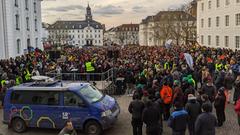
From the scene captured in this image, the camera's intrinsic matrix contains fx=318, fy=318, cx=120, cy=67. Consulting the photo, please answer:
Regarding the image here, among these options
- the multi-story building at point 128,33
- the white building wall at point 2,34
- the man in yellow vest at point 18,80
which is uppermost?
the multi-story building at point 128,33

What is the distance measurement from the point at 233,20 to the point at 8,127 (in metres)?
33.5

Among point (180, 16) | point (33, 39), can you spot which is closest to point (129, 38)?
point (180, 16)

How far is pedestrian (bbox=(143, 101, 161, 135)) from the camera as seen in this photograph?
9.30 metres

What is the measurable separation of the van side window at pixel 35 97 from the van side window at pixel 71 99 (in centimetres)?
34

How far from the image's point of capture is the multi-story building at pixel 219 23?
128ft

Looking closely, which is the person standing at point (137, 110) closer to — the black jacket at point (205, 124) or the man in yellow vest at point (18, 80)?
the black jacket at point (205, 124)

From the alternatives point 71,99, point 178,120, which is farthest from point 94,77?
point 178,120

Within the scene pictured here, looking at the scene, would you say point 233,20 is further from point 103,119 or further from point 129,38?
point 129,38

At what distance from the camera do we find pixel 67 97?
11258mm

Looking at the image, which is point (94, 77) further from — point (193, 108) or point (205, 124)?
point (205, 124)

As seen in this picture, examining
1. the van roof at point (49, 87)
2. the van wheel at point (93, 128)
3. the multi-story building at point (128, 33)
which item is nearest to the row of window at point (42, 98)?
the van roof at point (49, 87)

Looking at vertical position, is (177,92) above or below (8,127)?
above

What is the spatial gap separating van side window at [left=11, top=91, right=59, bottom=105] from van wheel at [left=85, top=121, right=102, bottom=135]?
138cm

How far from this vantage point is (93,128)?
11102 mm
